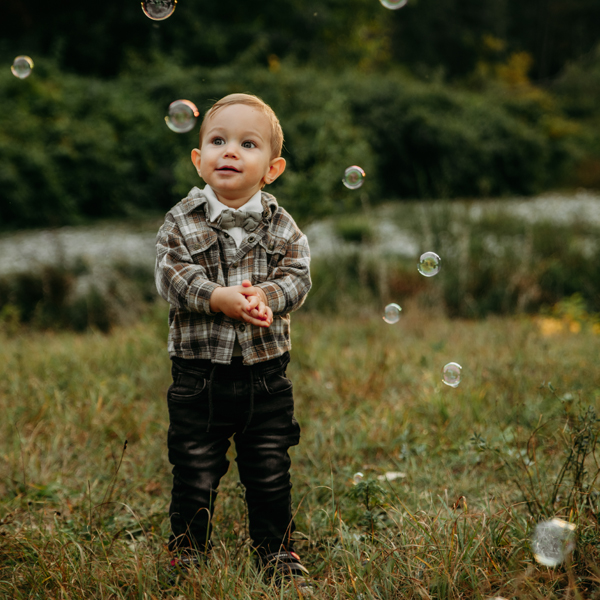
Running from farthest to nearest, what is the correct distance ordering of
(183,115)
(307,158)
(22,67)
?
(307,158)
(22,67)
(183,115)

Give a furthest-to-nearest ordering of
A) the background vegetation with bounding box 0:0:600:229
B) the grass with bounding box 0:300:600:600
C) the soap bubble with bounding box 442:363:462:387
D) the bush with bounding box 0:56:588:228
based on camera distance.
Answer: the bush with bounding box 0:56:588:228 < the background vegetation with bounding box 0:0:600:229 < the soap bubble with bounding box 442:363:462:387 < the grass with bounding box 0:300:600:600

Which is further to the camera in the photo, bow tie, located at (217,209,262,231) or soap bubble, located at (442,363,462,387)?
soap bubble, located at (442,363,462,387)

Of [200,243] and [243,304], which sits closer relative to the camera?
[243,304]

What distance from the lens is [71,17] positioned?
1672 centimetres

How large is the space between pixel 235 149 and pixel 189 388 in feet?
2.45

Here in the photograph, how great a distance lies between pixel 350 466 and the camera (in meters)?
2.65

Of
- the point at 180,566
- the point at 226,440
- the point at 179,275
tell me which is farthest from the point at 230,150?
the point at 180,566

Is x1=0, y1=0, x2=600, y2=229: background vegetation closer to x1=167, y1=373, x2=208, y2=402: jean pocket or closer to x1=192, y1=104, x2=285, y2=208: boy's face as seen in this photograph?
x1=192, y1=104, x2=285, y2=208: boy's face

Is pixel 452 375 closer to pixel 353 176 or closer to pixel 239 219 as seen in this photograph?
pixel 353 176

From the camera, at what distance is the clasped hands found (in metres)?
1.66

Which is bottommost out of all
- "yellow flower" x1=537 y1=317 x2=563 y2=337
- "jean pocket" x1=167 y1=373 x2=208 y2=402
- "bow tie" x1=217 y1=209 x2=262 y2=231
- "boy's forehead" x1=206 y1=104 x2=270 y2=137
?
"yellow flower" x1=537 y1=317 x2=563 y2=337

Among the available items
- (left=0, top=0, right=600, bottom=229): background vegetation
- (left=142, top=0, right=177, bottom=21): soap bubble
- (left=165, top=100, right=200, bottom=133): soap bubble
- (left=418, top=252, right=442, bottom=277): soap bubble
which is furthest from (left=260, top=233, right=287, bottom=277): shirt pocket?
(left=0, top=0, right=600, bottom=229): background vegetation

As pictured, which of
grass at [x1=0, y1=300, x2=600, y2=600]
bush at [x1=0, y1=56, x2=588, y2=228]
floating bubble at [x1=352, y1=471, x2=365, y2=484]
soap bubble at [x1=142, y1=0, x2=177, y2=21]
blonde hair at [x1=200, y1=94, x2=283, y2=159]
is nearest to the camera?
grass at [x1=0, y1=300, x2=600, y2=600]

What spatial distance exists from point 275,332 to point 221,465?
480mm
